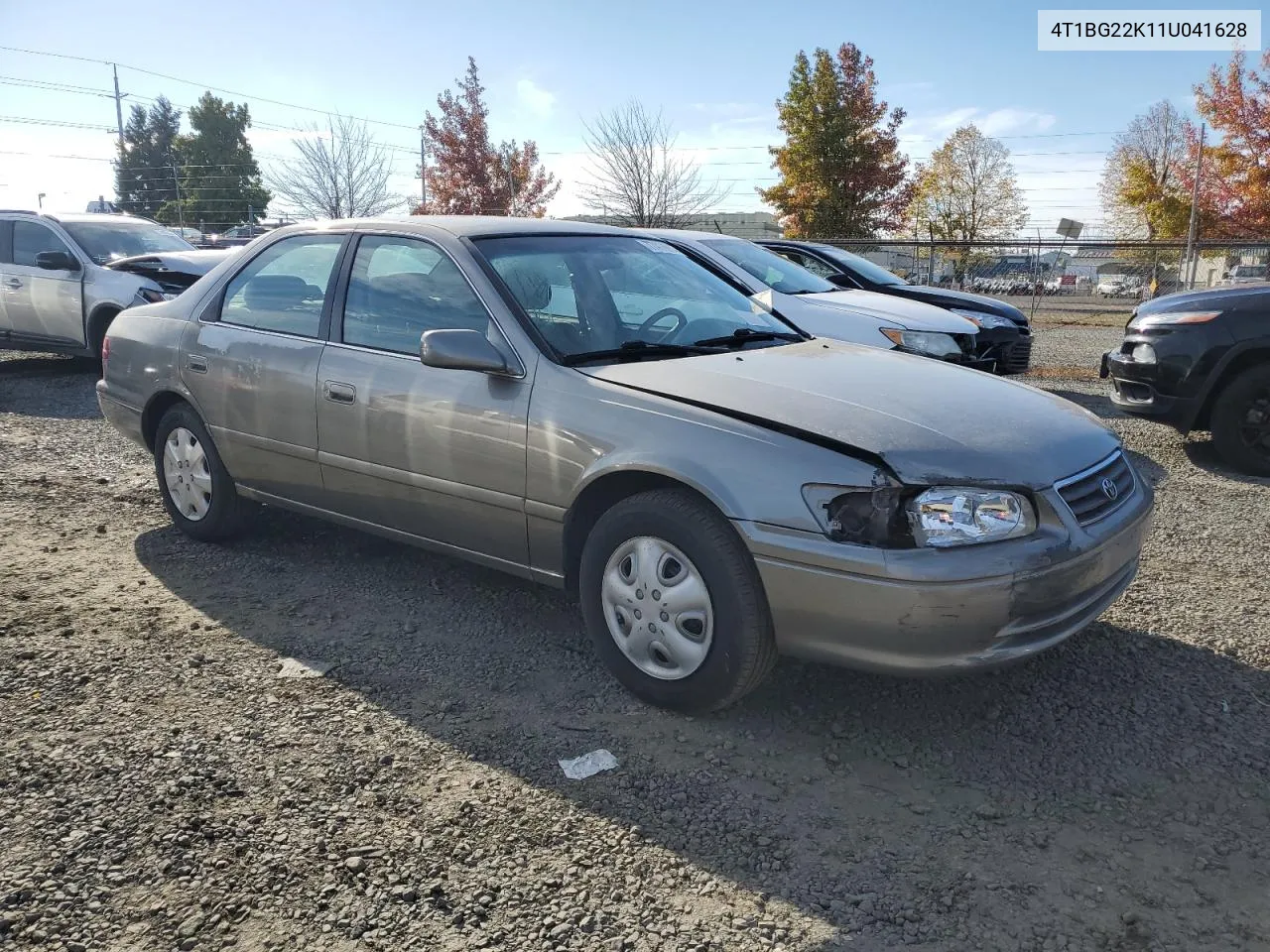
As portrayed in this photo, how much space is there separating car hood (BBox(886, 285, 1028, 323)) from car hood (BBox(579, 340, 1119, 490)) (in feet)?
20.5

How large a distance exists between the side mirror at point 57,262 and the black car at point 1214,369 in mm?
10135

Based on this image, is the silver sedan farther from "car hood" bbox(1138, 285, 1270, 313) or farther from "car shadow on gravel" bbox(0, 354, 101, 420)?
"car shadow on gravel" bbox(0, 354, 101, 420)

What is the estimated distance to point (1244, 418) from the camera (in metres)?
6.54

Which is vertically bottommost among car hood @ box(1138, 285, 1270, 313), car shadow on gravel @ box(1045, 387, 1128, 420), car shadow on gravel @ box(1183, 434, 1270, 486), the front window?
car shadow on gravel @ box(1183, 434, 1270, 486)

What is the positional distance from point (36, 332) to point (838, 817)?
11059mm

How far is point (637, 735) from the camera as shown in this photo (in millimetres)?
3170

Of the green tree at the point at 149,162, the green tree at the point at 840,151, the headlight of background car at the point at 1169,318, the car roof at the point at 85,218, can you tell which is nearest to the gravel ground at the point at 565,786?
the headlight of background car at the point at 1169,318

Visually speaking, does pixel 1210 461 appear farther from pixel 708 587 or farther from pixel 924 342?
pixel 708 587

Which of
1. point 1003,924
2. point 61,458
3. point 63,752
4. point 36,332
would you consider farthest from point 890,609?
point 36,332

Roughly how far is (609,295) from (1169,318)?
4.81 metres

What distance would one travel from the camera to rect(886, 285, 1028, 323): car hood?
9672mm

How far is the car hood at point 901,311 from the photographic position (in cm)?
806

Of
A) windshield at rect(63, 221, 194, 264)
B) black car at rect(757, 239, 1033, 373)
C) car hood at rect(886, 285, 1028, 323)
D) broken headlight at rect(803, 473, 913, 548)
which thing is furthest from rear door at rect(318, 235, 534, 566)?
windshield at rect(63, 221, 194, 264)

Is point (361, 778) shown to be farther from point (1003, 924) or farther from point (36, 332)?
point (36, 332)
